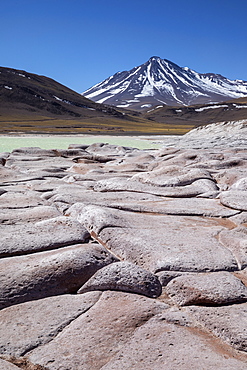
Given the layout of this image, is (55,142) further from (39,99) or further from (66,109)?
(39,99)

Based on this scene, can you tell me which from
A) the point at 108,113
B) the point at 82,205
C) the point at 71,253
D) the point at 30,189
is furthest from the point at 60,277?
the point at 108,113

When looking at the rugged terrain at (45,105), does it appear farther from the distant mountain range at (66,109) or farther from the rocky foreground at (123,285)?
the rocky foreground at (123,285)

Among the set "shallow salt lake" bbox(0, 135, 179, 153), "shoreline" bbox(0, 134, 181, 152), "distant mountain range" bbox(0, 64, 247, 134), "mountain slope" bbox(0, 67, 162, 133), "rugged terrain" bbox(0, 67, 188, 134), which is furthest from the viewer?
"distant mountain range" bbox(0, 64, 247, 134)

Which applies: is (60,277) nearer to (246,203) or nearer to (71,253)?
(71,253)

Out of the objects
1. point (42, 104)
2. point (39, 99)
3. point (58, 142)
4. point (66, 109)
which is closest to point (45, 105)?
point (42, 104)

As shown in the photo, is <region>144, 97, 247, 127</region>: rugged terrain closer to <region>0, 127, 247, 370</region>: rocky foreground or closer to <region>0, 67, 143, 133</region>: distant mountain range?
<region>0, 67, 143, 133</region>: distant mountain range

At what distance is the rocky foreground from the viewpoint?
2.28m

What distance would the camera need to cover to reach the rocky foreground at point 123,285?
2.28 metres

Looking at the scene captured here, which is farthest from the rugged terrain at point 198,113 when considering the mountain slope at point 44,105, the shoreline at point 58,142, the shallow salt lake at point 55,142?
the shallow salt lake at point 55,142

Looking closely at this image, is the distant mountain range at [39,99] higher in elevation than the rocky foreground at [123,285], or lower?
higher

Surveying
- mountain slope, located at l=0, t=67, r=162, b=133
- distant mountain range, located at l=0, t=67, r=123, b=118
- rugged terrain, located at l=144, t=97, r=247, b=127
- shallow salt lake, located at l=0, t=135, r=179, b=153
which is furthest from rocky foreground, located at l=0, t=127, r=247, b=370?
rugged terrain, located at l=144, t=97, r=247, b=127

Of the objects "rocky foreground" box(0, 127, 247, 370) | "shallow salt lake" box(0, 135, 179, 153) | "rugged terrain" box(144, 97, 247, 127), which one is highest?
"rugged terrain" box(144, 97, 247, 127)

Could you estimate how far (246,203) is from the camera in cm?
526

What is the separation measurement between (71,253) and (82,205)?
5.66 feet
